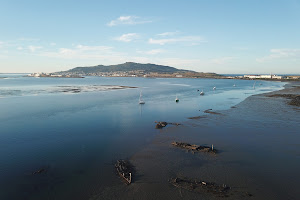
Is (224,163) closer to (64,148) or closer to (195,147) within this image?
(195,147)

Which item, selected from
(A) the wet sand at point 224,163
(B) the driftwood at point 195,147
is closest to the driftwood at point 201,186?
(A) the wet sand at point 224,163

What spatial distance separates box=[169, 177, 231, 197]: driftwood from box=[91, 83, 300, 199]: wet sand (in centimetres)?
53

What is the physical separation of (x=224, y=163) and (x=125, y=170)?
11217mm

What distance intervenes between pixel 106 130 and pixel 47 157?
1211cm

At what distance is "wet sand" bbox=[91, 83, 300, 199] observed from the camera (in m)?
16.3

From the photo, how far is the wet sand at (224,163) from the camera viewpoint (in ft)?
53.5

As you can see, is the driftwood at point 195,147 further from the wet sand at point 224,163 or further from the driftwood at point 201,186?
the driftwood at point 201,186

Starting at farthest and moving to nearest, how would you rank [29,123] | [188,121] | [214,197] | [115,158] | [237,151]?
1. [188,121]
2. [29,123]
3. [237,151]
4. [115,158]
5. [214,197]

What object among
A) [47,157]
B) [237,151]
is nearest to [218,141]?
[237,151]

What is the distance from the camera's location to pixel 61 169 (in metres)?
19.8

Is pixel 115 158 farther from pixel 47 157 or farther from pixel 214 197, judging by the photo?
pixel 214 197

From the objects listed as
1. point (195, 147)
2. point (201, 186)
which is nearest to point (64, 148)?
point (195, 147)

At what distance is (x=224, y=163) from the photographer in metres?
21.5

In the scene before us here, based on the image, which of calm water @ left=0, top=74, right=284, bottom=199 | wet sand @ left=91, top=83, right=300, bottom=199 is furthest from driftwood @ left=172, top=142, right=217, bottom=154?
calm water @ left=0, top=74, right=284, bottom=199
